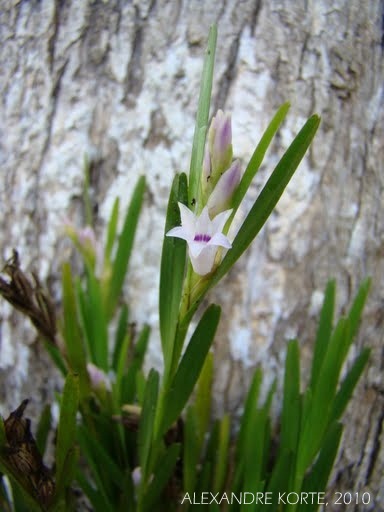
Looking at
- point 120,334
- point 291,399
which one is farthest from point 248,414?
point 120,334

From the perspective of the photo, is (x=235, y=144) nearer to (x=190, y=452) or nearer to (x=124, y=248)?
(x=124, y=248)

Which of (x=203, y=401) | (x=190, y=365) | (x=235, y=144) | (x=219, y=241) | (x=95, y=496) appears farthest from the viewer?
(x=235, y=144)

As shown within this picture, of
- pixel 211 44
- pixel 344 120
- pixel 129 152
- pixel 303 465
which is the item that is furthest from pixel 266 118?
pixel 303 465

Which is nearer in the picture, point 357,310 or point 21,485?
point 21,485

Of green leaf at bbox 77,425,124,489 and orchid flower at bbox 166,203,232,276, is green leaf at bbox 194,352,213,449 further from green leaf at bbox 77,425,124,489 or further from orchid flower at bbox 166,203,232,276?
orchid flower at bbox 166,203,232,276

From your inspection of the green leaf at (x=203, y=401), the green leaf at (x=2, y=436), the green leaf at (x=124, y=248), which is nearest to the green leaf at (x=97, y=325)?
the green leaf at (x=124, y=248)

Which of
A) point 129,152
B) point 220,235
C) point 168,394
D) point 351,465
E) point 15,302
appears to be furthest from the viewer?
point 129,152

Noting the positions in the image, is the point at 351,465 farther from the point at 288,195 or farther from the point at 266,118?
the point at 266,118
